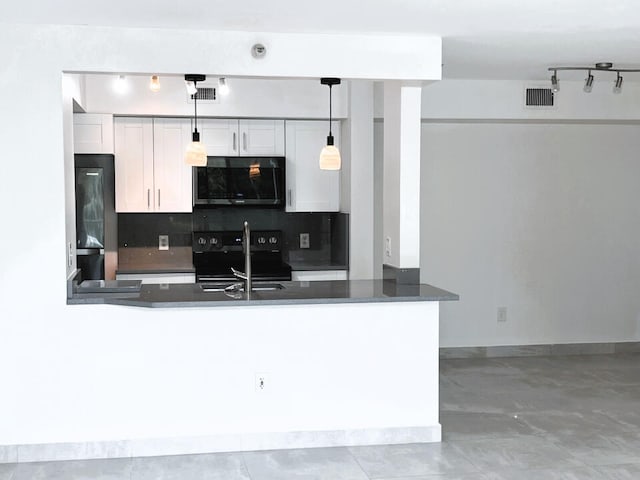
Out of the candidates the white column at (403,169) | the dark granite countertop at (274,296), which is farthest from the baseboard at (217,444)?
the white column at (403,169)

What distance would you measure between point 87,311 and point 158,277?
7.40 feet

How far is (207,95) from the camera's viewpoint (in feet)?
22.0

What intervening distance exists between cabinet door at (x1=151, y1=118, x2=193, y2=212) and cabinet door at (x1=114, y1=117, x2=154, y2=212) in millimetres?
49

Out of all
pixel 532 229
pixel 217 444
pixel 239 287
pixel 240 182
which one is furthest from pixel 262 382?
pixel 532 229

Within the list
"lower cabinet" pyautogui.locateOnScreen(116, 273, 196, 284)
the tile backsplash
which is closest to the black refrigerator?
"lower cabinet" pyautogui.locateOnScreen(116, 273, 196, 284)

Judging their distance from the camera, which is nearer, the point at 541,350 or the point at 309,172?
the point at 309,172

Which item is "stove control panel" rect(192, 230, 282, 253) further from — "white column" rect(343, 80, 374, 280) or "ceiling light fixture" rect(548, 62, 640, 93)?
"ceiling light fixture" rect(548, 62, 640, 93)

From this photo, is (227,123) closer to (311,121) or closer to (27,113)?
(311,121)

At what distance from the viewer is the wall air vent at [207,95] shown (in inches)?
264

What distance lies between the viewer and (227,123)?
6.88 meters

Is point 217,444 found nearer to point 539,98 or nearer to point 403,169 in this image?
point 403,169

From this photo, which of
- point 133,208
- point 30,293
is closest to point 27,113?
point 30,293

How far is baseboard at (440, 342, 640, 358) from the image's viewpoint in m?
7.29

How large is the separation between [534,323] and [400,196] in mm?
2973
